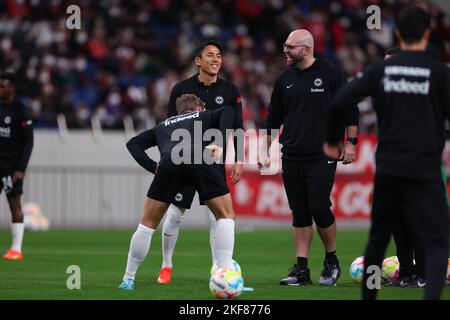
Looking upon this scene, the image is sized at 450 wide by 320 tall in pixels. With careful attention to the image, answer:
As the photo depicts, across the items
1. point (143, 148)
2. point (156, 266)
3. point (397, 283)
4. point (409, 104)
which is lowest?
point (156, 266)

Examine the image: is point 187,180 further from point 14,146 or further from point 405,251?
point 14,146

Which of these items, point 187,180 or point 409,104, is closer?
point 409,104

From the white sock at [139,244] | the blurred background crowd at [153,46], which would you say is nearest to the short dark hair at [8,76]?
the white sock at [139,244]

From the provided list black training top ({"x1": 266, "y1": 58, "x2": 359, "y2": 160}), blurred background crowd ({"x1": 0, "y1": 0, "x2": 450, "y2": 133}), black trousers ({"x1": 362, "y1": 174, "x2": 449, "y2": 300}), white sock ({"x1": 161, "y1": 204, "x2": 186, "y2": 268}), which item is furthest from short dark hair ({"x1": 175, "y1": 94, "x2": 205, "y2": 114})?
Answer: blurred background crowd ({"x1": 0, "y1": 0, "x2": 450, "y2": 133})

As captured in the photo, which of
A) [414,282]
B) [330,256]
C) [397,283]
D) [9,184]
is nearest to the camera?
[414,282]

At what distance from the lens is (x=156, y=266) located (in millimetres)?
13289

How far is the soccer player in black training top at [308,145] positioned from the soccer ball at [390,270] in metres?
0.52

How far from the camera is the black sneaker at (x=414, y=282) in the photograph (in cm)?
1036

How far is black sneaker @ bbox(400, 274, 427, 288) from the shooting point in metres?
10.4

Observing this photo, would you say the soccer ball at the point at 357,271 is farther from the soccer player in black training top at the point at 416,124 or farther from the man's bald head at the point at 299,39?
the soccer player in black training top at the point at 416,124

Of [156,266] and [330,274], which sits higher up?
[330,274]

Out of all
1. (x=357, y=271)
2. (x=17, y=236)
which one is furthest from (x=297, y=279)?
(x=17, y=236)

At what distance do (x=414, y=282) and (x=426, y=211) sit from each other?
2.98 metres

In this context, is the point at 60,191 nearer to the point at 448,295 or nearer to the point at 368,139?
the point at 368,139
